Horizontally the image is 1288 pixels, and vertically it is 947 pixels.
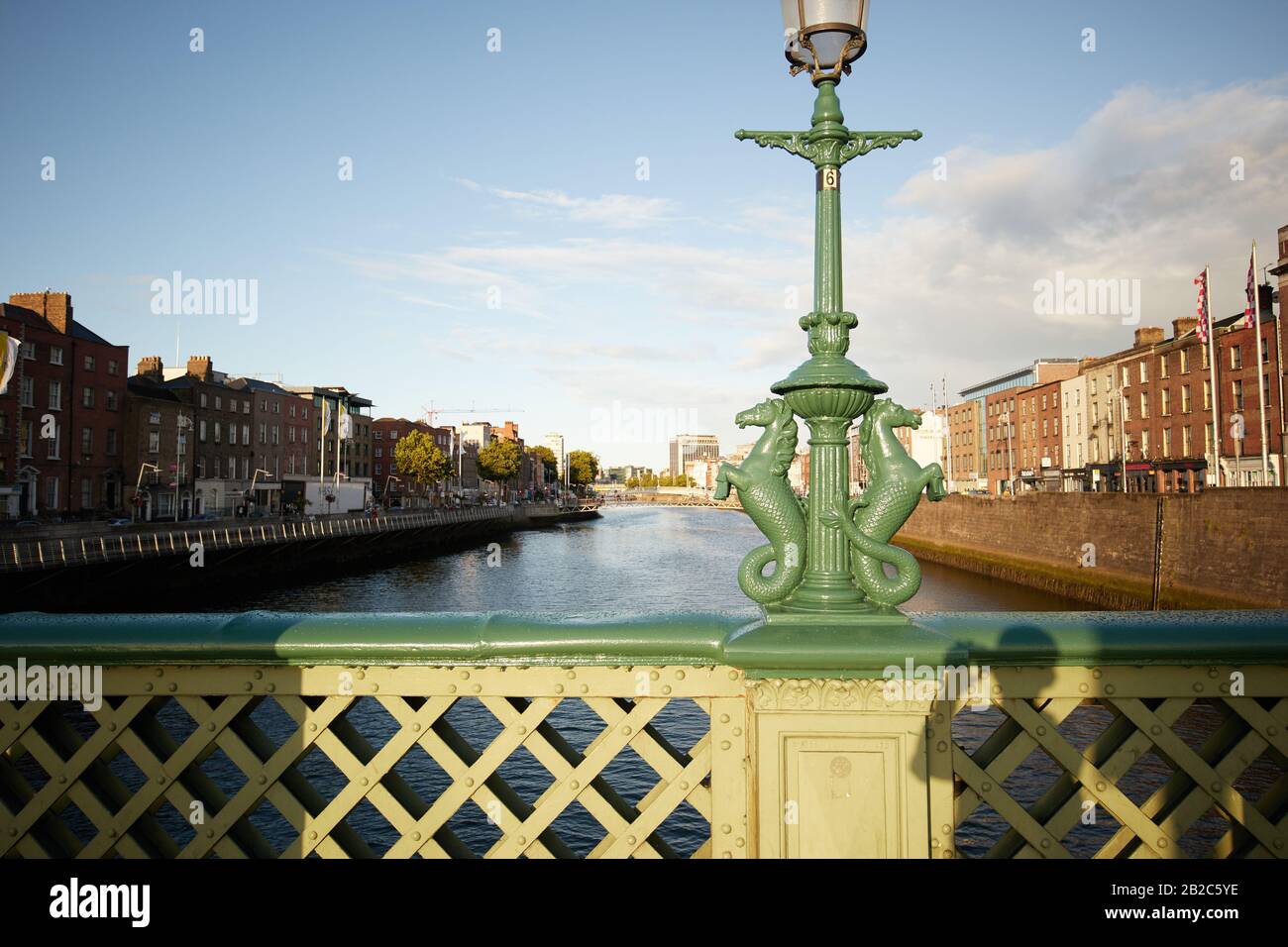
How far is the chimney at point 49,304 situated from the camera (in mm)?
52375

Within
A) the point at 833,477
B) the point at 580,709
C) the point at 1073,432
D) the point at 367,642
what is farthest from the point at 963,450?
the point at 367,642

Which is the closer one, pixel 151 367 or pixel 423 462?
pixel 151 367

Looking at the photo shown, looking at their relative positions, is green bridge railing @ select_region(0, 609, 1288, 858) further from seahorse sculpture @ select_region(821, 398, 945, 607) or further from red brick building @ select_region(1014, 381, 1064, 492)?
red brick building @ select_region(1014, 381, 1064, 492)

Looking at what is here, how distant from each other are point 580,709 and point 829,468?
57.6ft

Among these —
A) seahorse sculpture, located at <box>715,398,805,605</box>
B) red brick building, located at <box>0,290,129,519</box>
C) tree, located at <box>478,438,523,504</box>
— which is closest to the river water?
seahorse sculpture, located at <box>715,398,805,605</box>

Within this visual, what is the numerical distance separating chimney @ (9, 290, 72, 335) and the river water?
2550 cm

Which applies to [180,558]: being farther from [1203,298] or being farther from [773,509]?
[1203,298]

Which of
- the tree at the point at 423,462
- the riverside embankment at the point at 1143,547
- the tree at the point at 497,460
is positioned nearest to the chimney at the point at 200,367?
the tree at the point at 423,462

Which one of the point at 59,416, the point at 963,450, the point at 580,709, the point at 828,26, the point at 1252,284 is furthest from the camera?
the point at 963,450

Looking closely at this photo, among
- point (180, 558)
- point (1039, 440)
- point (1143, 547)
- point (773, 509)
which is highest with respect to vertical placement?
point (1039, 440)

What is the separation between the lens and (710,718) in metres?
3.16

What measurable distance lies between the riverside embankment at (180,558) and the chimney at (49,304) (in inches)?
693
